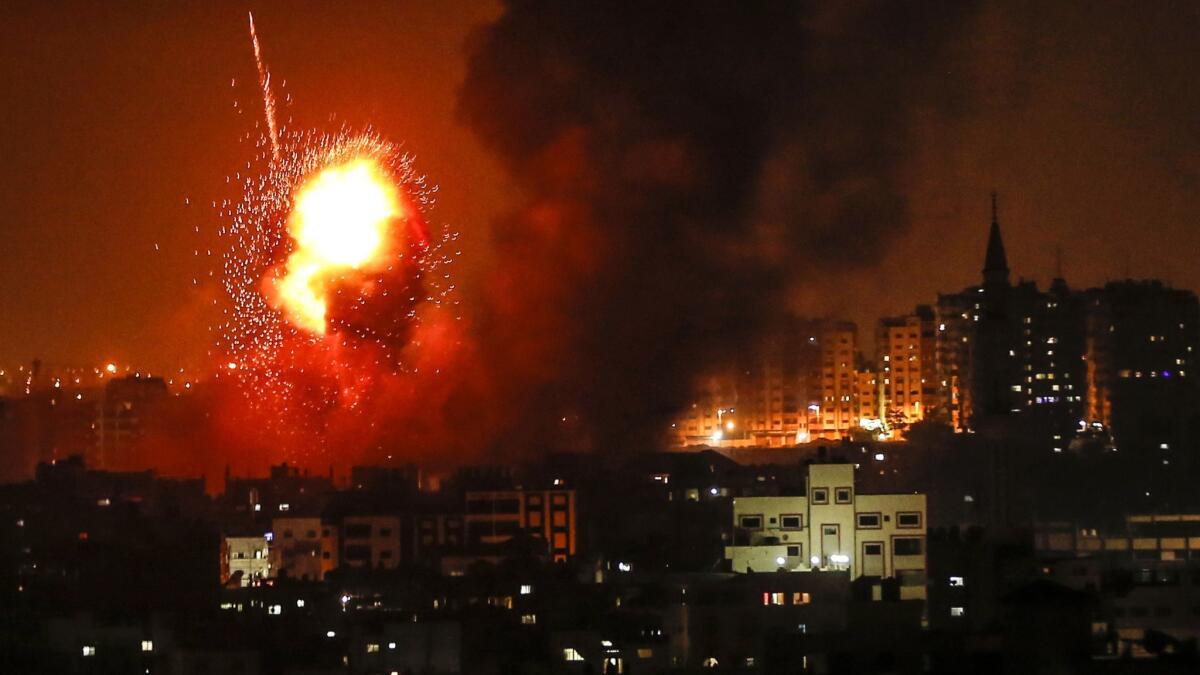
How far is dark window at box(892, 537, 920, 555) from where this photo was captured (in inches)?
980

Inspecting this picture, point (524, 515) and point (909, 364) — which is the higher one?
point (909, 364)

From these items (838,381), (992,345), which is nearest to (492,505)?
(992,345)

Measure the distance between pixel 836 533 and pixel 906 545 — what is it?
681 millimetres

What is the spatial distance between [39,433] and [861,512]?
2609 centimetres

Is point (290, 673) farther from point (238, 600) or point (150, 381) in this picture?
point (150, 381)

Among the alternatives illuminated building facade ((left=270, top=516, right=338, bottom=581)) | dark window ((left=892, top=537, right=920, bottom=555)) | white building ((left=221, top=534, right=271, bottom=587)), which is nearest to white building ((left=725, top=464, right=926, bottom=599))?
dark window ((left=892, top=537, right=920, bottom=555))

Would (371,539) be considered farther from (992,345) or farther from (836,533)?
(992,345)

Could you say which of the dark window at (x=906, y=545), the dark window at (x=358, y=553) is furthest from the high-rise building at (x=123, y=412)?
the dark window at (x=906, y=545)

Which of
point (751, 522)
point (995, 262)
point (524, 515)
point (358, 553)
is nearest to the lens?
point (751, 522)

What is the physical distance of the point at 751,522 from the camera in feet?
87.9

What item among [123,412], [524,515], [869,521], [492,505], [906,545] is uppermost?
[123,412]

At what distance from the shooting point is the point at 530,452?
3409cm

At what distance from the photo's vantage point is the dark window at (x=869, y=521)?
2530cm

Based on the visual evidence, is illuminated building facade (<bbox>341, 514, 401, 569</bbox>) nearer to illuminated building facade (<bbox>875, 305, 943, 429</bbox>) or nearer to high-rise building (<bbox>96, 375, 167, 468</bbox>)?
high-rise building (<bbox>96, 375, 167, 468</bbox>)
